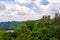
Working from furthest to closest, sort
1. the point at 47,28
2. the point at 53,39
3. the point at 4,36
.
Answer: the point at 4,36 < the point at 47,28 < the point at 53,39

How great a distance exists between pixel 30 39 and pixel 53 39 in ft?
13.9

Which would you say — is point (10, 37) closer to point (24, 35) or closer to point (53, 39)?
point (24, 35)

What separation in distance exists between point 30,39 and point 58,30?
253 inches

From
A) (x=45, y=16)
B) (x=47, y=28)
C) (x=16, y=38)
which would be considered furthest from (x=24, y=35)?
(x=45, y=16)

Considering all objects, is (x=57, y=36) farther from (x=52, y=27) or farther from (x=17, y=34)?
(x=17, y=34)

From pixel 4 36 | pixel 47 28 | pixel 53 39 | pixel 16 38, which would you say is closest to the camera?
pixel 53 39

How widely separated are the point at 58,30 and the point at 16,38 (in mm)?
8945

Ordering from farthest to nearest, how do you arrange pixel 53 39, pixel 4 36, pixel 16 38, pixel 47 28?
1. pixel 4 36
2. pixel 16 38
3. pixel 47 28
4. pixel 53 39

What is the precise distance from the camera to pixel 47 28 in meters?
38.4

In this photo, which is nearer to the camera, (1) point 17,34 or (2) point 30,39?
(2) point 30,39

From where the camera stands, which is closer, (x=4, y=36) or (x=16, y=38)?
(x=16, y=38)

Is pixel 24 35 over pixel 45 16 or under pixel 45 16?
under

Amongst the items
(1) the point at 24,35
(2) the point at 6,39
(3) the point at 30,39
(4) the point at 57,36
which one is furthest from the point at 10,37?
(4) the point at 57,36

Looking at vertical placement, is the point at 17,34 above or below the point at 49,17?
below
